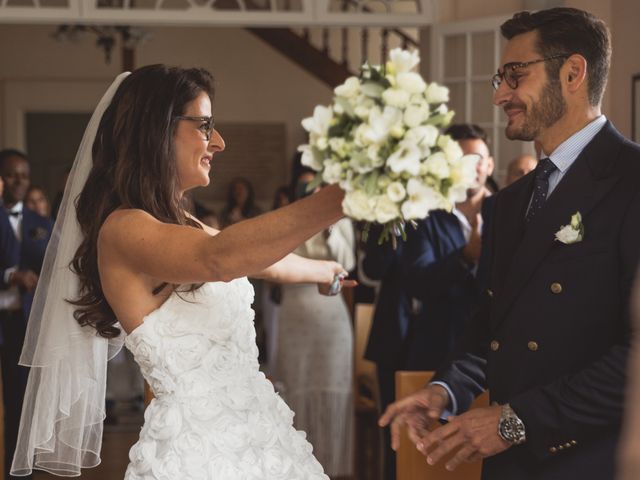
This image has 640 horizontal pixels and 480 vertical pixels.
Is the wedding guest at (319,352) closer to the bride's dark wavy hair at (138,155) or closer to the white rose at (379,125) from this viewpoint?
the bride's dark wavy hair at (138,155)

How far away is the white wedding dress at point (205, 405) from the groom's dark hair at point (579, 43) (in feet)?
3.28

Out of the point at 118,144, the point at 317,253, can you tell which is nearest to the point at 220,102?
the point at 317,253

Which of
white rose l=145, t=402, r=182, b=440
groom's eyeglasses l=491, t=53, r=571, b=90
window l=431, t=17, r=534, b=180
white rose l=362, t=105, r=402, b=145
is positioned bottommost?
white rose l=145, t=402, r=182, b=440

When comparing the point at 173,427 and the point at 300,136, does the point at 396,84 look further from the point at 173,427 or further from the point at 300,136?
the point at 300,136

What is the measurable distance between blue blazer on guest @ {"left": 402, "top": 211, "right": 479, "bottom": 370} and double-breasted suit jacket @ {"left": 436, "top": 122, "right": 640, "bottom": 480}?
2.06 m

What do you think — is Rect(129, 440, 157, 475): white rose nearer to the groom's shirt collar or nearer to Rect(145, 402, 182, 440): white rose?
Rect(145, 402, 182, 440): white rose

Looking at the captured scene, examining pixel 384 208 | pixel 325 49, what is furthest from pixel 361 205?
pixel 325 49

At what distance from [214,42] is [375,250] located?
26.0 feet

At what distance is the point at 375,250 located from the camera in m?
4.70

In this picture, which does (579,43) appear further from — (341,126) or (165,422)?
(165,422)

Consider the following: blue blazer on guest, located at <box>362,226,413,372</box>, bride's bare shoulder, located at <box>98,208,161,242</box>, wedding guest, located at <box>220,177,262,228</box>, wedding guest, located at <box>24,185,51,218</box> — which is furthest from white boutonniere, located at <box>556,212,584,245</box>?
wedding guest, located at <box>220,177,262,228</box>

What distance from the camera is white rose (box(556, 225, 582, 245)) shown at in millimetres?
2219

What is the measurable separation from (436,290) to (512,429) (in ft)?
7.48

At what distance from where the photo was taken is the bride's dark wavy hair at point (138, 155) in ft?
8.24
